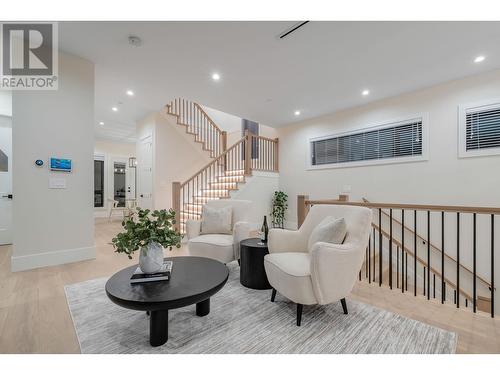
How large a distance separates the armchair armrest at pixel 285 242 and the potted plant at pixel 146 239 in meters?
0.97

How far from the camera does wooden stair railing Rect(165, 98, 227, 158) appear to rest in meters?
6.25

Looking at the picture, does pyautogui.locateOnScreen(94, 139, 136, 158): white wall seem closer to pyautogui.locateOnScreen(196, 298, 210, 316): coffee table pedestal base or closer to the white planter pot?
the white planter pot

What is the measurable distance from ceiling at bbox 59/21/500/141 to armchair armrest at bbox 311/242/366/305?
2.36 m

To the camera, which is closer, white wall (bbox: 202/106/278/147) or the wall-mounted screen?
the wall-mounted screen

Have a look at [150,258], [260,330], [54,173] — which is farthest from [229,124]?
[260,330]

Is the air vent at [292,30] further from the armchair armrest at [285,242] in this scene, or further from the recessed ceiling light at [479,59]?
the recessed ceiling light at [479,59]

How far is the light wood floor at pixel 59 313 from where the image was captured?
61.9 inches

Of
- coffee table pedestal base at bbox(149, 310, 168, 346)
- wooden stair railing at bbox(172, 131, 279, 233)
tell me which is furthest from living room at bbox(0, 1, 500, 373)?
wooden stair railing at bbox(172, 131, 279, 233)

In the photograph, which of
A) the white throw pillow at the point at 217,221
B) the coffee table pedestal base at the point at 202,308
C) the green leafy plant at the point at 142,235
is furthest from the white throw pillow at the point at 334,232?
the white throw pillow at the point at 217,221
